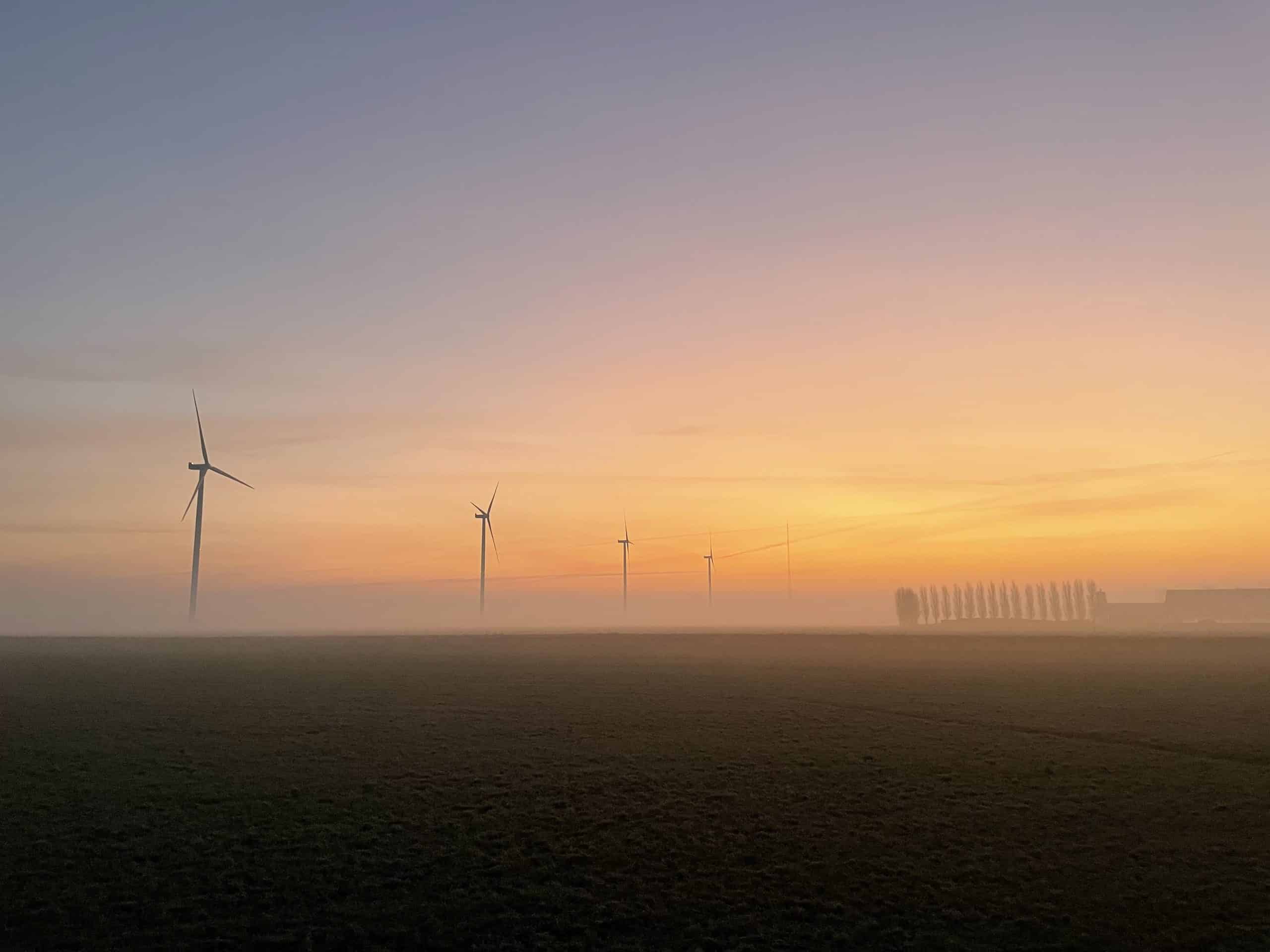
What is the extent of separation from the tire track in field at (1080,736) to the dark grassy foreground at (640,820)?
0.25 meters

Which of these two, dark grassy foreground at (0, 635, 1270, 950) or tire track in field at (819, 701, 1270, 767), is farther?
tire track in field at (819, 701, 1270, 767)

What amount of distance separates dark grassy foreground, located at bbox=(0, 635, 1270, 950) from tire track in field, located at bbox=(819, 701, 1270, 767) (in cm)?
25

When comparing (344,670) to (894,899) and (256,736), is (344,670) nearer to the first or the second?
(256,736)

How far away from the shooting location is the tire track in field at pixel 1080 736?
3781cm

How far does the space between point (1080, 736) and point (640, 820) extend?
2629 centimetres

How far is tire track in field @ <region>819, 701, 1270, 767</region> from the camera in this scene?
37.8m

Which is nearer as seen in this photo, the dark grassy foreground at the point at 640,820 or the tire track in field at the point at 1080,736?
the dark grassy foreground at the point at 640,820

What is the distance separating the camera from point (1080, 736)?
1714 inches

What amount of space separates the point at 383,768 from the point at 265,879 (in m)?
13.2

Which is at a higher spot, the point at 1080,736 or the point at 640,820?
the point at 1080,736

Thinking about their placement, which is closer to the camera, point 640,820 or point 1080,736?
point 640,820

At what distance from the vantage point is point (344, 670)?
8369 centimetres

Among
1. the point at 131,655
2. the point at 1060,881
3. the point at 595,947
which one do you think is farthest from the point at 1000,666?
the point at 131,655

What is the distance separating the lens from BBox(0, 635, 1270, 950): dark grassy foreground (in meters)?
21.5
